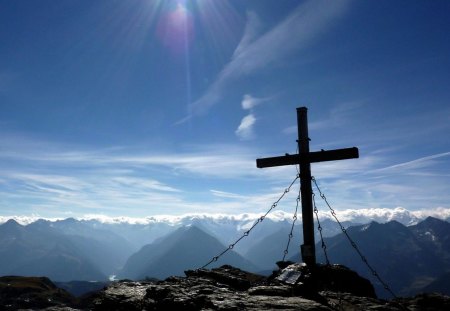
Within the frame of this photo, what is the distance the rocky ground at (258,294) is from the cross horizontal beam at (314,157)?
5.38 metres

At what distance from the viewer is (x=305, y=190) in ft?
58.8

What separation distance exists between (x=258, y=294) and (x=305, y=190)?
22.2 feet

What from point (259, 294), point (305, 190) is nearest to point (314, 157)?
point (305, 190)

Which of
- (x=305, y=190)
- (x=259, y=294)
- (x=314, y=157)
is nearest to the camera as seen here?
(x=259, y=294)

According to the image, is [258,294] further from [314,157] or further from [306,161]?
[314,157]

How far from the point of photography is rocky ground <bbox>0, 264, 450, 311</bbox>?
11.3 meters

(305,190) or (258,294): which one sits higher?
(305,190)

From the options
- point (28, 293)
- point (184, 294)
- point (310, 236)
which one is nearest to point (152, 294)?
point (184, 294)

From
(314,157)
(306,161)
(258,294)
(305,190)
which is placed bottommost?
(258,294)

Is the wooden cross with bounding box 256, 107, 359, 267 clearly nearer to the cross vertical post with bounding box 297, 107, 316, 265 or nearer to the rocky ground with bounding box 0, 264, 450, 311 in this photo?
the cross vertical post with bounding box 297, 107, 316, 265

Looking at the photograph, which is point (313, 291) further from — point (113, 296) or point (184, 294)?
point (113, 296)

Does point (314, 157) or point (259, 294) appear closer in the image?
point (259, 294)

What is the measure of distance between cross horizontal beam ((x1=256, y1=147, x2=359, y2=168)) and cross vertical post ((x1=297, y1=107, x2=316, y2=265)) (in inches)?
7.8

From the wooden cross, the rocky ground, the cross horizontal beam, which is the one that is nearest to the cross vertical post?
the wooden cross
